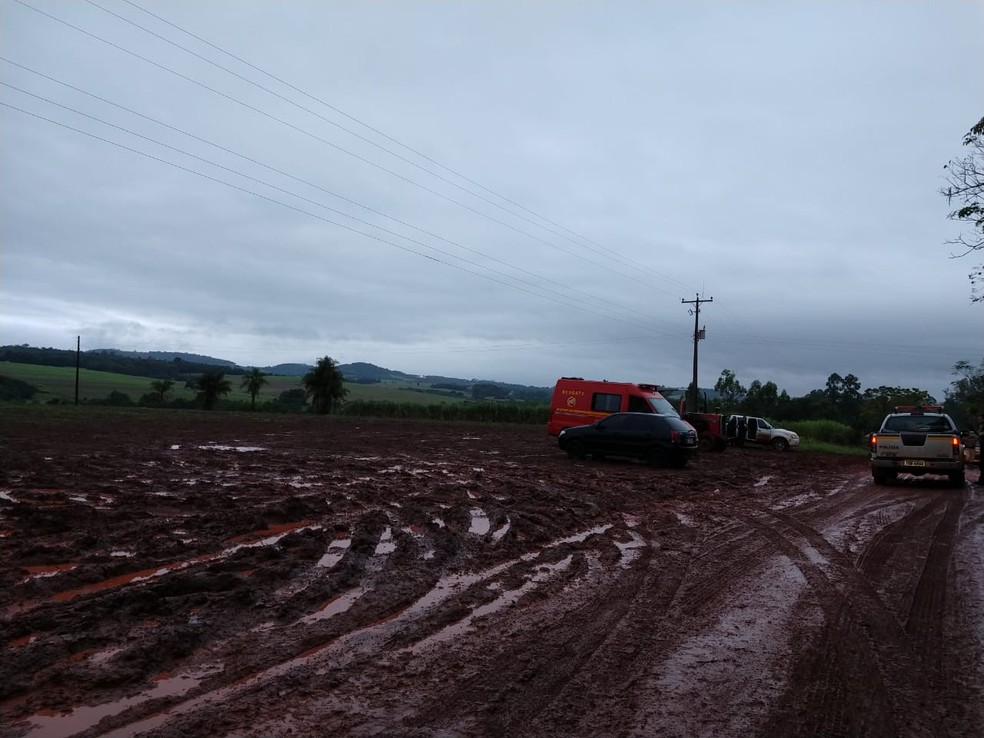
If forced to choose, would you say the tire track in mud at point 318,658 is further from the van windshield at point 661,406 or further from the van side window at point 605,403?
the van side window at point 605,403

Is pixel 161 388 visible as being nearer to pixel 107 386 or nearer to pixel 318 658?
pixel 107 386

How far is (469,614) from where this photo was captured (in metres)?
6.14

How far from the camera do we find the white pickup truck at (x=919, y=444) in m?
17.6

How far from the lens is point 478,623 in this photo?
232 inches

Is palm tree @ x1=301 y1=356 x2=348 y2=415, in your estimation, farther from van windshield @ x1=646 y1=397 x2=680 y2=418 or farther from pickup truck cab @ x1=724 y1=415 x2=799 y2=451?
van windshield @ x1=646 y1=397 x2=680 y2=418

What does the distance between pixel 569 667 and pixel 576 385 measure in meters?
20.1

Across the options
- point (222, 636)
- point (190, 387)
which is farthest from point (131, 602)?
point (190, 387)

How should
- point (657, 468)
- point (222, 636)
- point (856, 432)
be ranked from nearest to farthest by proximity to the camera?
point (222, 636), point (657, 468), point (856, 432)

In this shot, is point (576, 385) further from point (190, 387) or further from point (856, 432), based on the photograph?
point (190, 387)

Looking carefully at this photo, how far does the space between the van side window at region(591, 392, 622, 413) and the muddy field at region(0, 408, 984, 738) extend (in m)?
10.6

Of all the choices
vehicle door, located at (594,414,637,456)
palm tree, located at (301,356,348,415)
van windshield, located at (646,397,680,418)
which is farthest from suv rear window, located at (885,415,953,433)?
palm tree, located at (301,356,348,415)

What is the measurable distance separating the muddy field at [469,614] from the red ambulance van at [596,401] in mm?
10338

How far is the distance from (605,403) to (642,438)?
154 inches

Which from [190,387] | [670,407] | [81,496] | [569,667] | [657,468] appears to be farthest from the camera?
[190,387]
